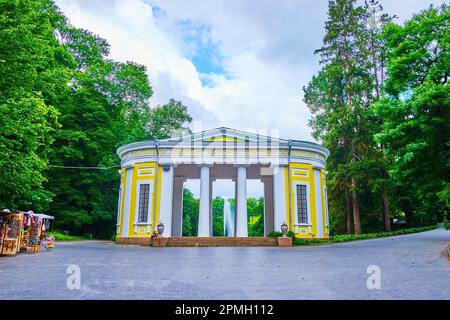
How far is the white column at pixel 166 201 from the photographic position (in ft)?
80.7

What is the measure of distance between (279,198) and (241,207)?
8.79ft

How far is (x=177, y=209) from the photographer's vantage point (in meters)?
30.1

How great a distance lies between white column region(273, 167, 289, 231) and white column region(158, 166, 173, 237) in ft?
23.5

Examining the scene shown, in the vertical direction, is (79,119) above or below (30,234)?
above

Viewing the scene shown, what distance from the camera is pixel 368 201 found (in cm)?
3728

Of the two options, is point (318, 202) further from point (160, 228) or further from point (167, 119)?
point (167, 119)

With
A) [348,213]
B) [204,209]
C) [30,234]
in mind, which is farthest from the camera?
[348,213]

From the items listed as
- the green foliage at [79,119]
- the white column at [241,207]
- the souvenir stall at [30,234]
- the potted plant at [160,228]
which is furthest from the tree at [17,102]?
the white column at [241,207]

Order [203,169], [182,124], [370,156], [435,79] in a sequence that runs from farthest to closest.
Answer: [182,124] → [370,156] → [203,169] → [435,79]

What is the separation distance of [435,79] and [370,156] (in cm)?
1682

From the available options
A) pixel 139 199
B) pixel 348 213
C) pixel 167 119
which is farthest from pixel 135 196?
pixel 348 213

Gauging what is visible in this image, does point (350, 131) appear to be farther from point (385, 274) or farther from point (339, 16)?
point (385, 274)

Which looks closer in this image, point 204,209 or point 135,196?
point 204,209

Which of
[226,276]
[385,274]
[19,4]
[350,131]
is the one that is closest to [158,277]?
[226,276]
